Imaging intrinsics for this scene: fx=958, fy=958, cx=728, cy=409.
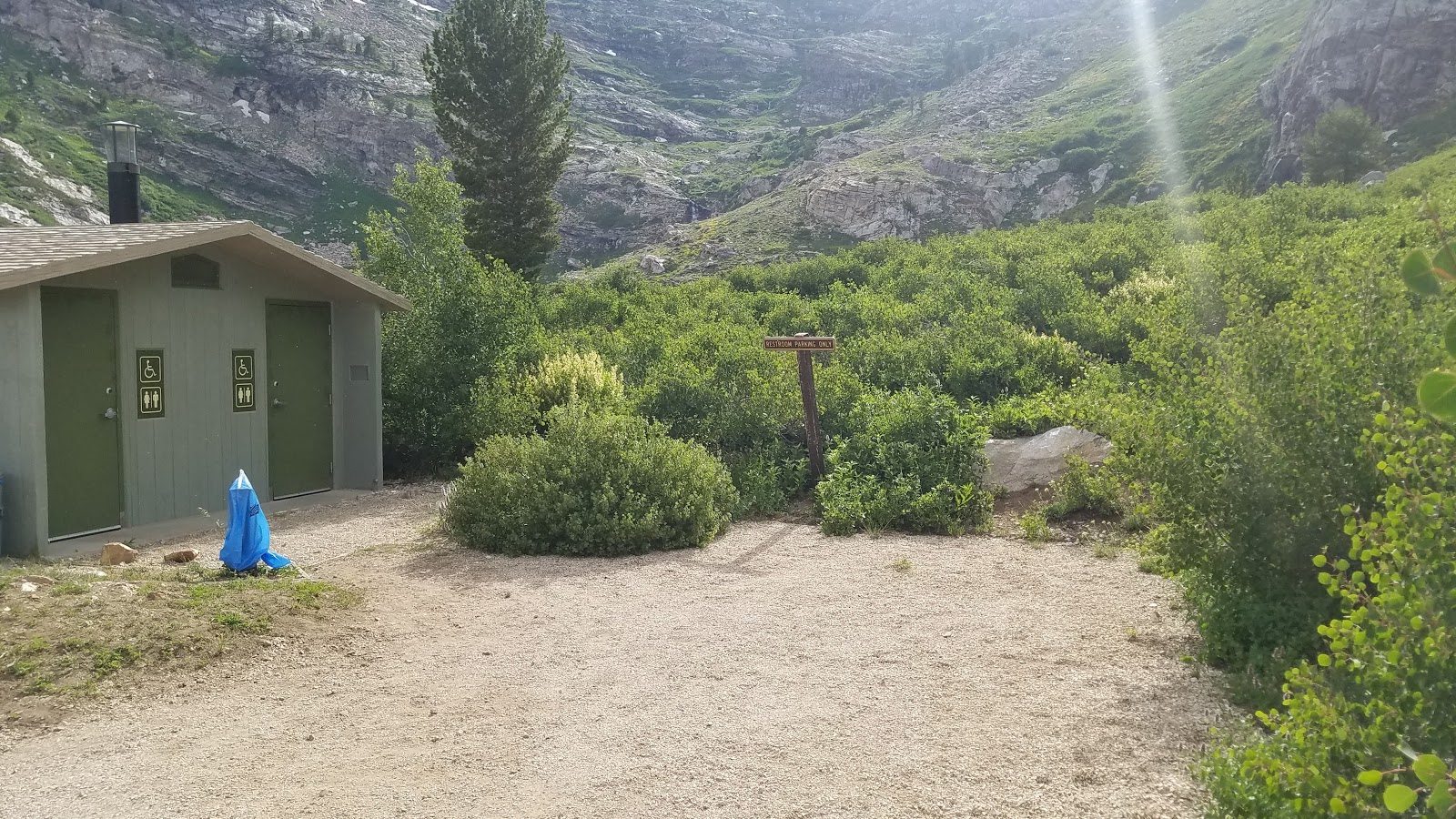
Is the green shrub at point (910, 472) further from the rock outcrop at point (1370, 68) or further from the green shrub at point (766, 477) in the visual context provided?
the rock outcrop at point (1370, 68)

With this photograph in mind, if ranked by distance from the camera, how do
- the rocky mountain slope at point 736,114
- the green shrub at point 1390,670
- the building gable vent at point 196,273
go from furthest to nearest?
the rocky mountain slope at point 736,114, the building gable vent at point 196,273, the green shrub at point 1390,670

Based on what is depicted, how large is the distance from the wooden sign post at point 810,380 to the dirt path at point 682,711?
328 centimetres

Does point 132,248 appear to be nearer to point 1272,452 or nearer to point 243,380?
point 243,380

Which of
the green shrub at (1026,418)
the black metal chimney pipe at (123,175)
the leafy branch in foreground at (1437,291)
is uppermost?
the black metal chimney pipe at (123,175)

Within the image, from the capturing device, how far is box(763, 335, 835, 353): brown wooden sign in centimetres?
1062

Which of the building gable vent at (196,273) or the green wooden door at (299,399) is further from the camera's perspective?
the green wooden door at (299,399)

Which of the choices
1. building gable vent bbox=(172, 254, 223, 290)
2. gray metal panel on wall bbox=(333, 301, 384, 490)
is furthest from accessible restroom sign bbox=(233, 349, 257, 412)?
gray metal panel on wall bbox=(333, 301, 384, 490)

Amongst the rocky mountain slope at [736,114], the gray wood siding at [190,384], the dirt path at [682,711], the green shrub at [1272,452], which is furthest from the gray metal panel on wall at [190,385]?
the rocky mountain slope at [736,114]

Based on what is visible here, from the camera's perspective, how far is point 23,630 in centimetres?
557

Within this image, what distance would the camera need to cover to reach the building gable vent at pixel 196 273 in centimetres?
987

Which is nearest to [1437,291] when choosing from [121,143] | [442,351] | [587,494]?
[587,494]

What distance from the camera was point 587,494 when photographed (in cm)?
872

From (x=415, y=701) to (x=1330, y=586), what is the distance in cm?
425

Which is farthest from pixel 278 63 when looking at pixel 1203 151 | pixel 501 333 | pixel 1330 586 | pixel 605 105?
pixel 1330 586
